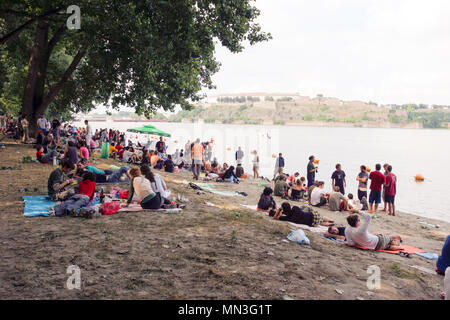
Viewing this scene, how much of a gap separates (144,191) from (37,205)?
2.62 metres

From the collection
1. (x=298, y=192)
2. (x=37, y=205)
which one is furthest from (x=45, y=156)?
(x=298, y=192)

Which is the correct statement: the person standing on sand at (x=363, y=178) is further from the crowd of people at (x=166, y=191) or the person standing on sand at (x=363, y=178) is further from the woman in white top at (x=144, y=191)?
the woman in white top at (x=144, y=191)

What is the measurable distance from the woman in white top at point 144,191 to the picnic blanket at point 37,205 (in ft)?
6.42

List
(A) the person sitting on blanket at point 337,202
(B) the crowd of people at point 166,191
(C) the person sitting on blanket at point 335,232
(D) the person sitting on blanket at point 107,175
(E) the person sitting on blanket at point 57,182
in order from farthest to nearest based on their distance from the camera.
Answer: (A) the person sitting on blanket at point 337,202 → (D) the person sitting on blanket at point 107,175 → (E) the person sitting on blanket at point 57,182 → (C) the person sitting on blanket at point 335,232 → (B) the crowd of people at point 166,191

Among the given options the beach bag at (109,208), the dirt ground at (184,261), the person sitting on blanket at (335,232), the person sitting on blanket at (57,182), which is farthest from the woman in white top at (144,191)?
the person sitting on blanket at (335,232)

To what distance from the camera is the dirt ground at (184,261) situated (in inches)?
181

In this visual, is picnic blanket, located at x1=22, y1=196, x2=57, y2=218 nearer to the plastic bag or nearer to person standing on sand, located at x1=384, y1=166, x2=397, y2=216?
the plastic bag

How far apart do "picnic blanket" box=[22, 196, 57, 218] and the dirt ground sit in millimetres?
214

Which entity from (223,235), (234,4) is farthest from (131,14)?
(223,235)

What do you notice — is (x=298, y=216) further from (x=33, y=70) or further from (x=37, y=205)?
(x=33, y=70)

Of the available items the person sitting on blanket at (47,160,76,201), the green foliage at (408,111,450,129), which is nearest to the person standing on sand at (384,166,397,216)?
the person sitting on blanket at (47,160,76,201)

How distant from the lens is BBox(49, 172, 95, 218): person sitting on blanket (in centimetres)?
779
